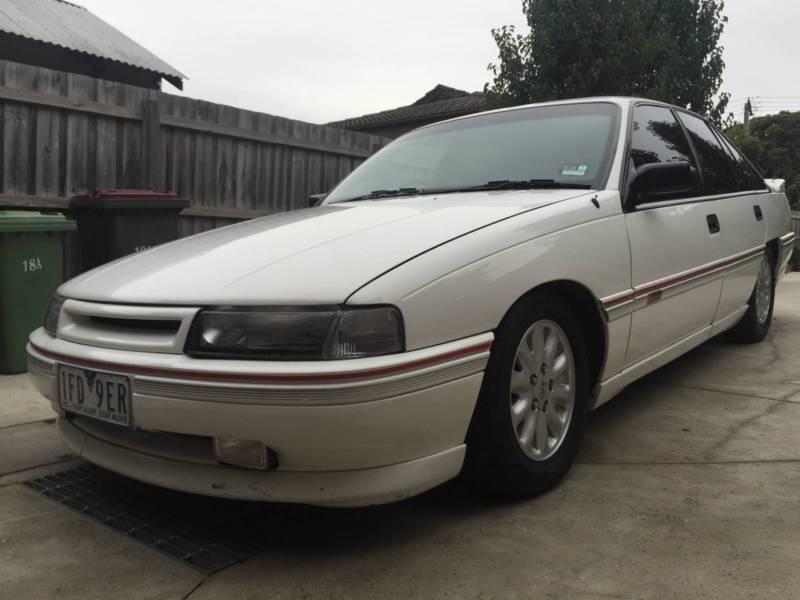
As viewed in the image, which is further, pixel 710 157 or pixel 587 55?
pixel 587 55

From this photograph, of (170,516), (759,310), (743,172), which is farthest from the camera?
(759,310)

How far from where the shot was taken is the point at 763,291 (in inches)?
187

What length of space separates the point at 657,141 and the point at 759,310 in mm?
1979

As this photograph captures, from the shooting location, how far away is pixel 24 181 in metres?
5.02

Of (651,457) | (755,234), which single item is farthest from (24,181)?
(755,234)

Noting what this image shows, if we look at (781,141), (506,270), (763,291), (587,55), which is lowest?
(763,291)

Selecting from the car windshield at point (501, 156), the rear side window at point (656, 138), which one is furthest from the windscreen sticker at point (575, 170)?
the rear side window at point (656, 138)

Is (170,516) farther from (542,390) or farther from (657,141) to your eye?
(657,141)

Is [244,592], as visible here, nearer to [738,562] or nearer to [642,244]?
[738,562]

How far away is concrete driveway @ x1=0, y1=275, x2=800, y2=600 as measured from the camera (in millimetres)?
1831

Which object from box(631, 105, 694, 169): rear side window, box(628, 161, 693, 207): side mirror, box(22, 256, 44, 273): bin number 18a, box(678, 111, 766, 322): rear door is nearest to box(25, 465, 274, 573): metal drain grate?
box(628, 161, 693, 207): side mirror

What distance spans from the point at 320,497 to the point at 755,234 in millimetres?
3370

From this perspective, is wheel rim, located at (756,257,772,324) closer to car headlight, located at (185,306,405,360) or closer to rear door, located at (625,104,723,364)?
rear door, located at (625,104,723,364)

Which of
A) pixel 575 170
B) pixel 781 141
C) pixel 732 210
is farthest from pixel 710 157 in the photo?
pixel 781 141
